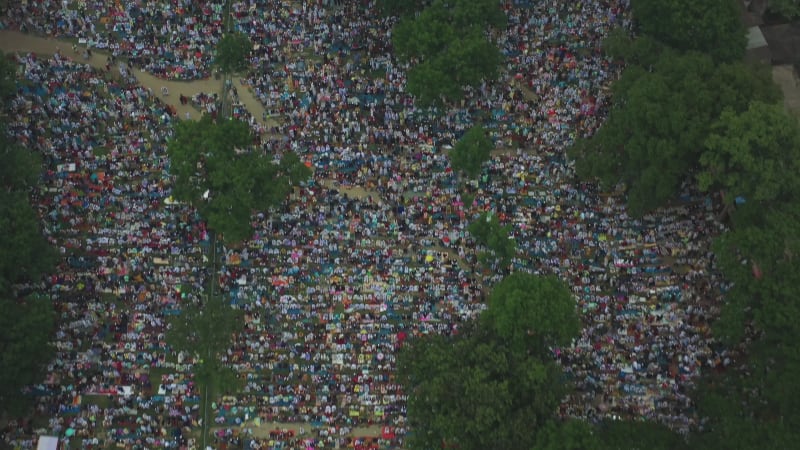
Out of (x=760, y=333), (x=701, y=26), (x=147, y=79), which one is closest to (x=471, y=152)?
(x=701, y=26)

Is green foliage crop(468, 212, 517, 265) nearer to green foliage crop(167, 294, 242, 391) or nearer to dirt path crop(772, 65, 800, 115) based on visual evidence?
green foliage crop(167, 294, 242, 391)

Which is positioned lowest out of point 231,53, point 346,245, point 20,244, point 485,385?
point 485,385

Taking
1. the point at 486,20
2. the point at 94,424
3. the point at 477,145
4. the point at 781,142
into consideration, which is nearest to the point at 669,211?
the point at 781,142

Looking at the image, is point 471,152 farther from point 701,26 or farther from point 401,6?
point 701,26

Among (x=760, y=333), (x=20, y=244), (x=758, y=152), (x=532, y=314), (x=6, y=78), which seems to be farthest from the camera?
(x=6, y=78)

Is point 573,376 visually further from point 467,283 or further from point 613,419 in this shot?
point 467,283

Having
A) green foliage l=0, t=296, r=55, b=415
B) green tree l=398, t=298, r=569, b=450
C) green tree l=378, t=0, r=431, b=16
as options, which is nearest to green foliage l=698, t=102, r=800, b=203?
green tree l=398, t=298, r=569, b=450

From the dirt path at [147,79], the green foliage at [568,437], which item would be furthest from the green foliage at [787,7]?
the dirt path at [147,79]
